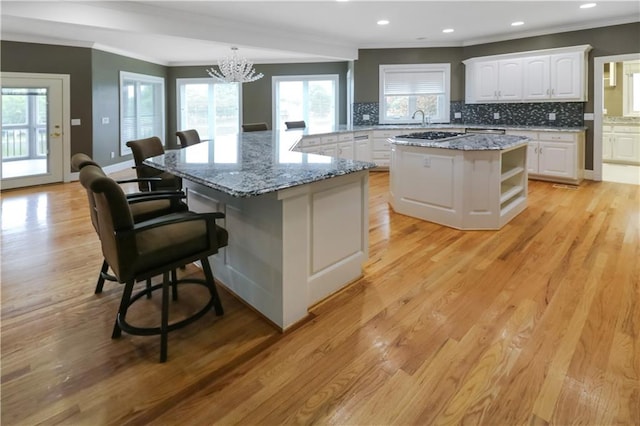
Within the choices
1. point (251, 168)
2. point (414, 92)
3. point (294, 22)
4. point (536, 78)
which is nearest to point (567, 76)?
point (536, 78)

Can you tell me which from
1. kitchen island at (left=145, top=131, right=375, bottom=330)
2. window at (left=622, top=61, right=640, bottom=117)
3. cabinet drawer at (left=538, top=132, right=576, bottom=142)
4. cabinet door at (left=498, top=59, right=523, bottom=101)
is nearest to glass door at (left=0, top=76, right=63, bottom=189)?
kitchen island at (left=145, top=131, right=375, bottom=330)

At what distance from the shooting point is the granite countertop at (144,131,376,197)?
1921mm

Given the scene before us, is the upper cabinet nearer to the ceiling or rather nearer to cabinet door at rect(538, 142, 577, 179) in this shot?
the ceiling

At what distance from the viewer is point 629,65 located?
26.3ft

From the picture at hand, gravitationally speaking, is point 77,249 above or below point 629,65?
below

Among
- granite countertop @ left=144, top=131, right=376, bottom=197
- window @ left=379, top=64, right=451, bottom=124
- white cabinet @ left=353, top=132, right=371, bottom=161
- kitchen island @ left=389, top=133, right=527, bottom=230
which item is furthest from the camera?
window @ left=379, top=64, right=451, bottom=124

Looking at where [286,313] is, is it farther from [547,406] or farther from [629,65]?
[629,65]

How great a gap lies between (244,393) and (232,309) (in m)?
0.77

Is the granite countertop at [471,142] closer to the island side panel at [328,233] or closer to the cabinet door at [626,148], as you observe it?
the island side panel at [328,233]

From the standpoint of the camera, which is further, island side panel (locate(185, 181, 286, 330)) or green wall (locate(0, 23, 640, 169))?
green wall (locate(0, 23, 640, 169))

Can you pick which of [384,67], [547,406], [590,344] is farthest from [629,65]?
[547,406]

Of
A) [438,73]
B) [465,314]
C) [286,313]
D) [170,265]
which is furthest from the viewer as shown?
[438,73]

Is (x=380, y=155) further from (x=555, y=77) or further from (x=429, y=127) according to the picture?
(x=555, y=77)

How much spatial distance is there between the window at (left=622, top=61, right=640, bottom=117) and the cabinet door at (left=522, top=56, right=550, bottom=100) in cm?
311
